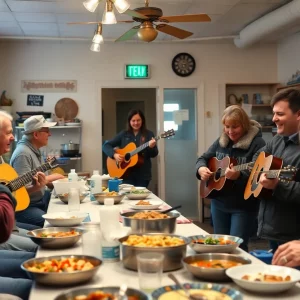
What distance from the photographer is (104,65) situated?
6.95 m

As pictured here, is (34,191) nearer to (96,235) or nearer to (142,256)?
(96,235)

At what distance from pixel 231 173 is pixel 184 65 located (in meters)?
4.07

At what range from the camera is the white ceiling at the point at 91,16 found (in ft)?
16.6

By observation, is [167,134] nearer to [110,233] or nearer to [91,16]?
[91,16]

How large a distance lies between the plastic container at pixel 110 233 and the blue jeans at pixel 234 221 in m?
1.36

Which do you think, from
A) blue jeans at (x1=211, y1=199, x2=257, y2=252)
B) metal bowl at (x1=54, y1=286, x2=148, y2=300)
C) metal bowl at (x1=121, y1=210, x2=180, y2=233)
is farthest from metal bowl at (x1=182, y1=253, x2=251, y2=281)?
blue jeans at (x1=211, y1=199, x2=257, y2=252)

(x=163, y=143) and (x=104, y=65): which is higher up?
(x=104, y=65)

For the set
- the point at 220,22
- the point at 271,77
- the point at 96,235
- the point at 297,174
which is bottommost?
the point at 96,235

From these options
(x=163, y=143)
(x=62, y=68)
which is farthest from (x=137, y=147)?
(x=62, y=68)

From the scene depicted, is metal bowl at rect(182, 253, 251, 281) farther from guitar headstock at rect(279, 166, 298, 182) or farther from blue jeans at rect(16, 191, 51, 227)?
blue jeans at rect(16, 191, 51, 227)

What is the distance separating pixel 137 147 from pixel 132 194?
6.19ft

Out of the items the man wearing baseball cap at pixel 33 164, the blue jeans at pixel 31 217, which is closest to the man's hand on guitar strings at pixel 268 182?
the man wearing baseball cap at pixel 33 164

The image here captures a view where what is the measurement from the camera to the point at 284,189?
244 centimetres

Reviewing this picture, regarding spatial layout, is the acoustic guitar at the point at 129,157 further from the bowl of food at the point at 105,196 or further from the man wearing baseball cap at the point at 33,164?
the bowl of food at the point at 105,196
